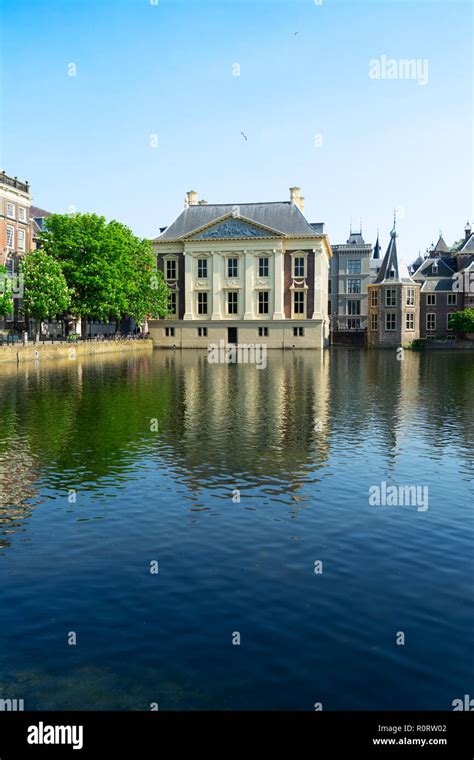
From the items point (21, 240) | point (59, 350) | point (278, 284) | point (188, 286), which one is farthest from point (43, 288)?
point (278, 284)

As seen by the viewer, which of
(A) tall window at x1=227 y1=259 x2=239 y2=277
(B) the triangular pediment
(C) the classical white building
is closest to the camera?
(B) the triangular pediment

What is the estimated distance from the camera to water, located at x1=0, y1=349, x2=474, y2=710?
26.2 feet

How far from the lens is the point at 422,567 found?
11391 millimetres

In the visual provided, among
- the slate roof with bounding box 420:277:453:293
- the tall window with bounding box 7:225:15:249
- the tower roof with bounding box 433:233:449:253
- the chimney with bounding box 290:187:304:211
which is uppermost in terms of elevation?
the chimney with bounding box 290:187:304:211

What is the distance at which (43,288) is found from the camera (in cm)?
6581

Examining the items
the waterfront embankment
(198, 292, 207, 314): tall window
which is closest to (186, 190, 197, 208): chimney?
(198, 292, 207, 314): tall window

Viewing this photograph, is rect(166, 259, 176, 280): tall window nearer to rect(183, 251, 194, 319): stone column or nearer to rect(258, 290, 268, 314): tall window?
rect(183, 251, 194, 319): stone column

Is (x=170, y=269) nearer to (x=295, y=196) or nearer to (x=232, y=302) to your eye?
(x=232, y=302)

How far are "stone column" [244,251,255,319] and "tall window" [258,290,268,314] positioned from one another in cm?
104

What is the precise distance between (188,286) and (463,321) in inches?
1564

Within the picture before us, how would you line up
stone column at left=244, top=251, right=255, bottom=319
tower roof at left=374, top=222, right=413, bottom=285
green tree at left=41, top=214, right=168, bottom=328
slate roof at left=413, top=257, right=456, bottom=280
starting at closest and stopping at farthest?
1. green tree at left=41, top=214, right=168, bottom=328
2. stone column at left=244, top=251, right=255, bottom=319
3. tower roof at left=374, top=222, right=413, bottom=285
4. slate roof at left=413, top=257, right=456, bottom=280

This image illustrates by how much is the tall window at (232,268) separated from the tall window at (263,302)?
4526 mm
